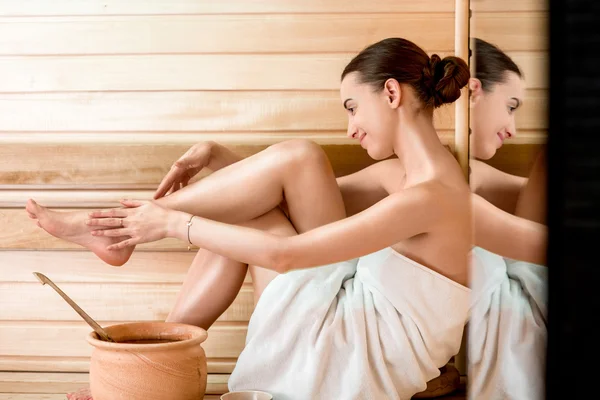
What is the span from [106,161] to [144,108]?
0.56 feet

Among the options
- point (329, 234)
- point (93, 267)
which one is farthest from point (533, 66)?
point (93, 267)

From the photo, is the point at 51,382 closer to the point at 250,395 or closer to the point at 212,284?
the point at 212,284

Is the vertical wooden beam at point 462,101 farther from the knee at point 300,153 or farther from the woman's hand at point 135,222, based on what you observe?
the woman's hand at point 135,222

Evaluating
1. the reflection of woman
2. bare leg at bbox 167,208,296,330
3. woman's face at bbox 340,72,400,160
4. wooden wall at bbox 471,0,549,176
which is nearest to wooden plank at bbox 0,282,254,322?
bare leg at bbox 167,208,296,330

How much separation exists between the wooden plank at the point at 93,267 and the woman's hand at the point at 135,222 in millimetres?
388

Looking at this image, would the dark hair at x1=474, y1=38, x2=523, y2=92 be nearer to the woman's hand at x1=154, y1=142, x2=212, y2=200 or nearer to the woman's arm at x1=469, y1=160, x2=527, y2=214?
the woman's arm at x1=469, y1=160, x2=527, y2=214

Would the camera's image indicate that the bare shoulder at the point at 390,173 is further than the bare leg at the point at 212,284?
Yes

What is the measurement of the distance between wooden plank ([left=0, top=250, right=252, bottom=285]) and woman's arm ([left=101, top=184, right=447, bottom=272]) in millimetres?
486

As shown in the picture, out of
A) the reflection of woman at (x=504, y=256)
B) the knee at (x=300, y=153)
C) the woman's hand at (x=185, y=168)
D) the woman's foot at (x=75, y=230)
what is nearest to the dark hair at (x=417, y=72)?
the knee at (x=300, y=153)

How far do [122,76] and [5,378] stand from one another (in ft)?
2.79

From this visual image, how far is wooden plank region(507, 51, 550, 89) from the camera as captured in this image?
14 centimetres

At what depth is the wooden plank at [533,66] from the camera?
0.14 metres

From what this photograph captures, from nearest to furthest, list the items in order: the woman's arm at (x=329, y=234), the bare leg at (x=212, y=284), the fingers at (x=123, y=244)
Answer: the woman's arm at (x=329, y=234) → the fingers at (x=123, y=244) → the bare leg at (x=212, y=284)

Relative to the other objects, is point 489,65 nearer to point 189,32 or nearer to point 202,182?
point 202,182
